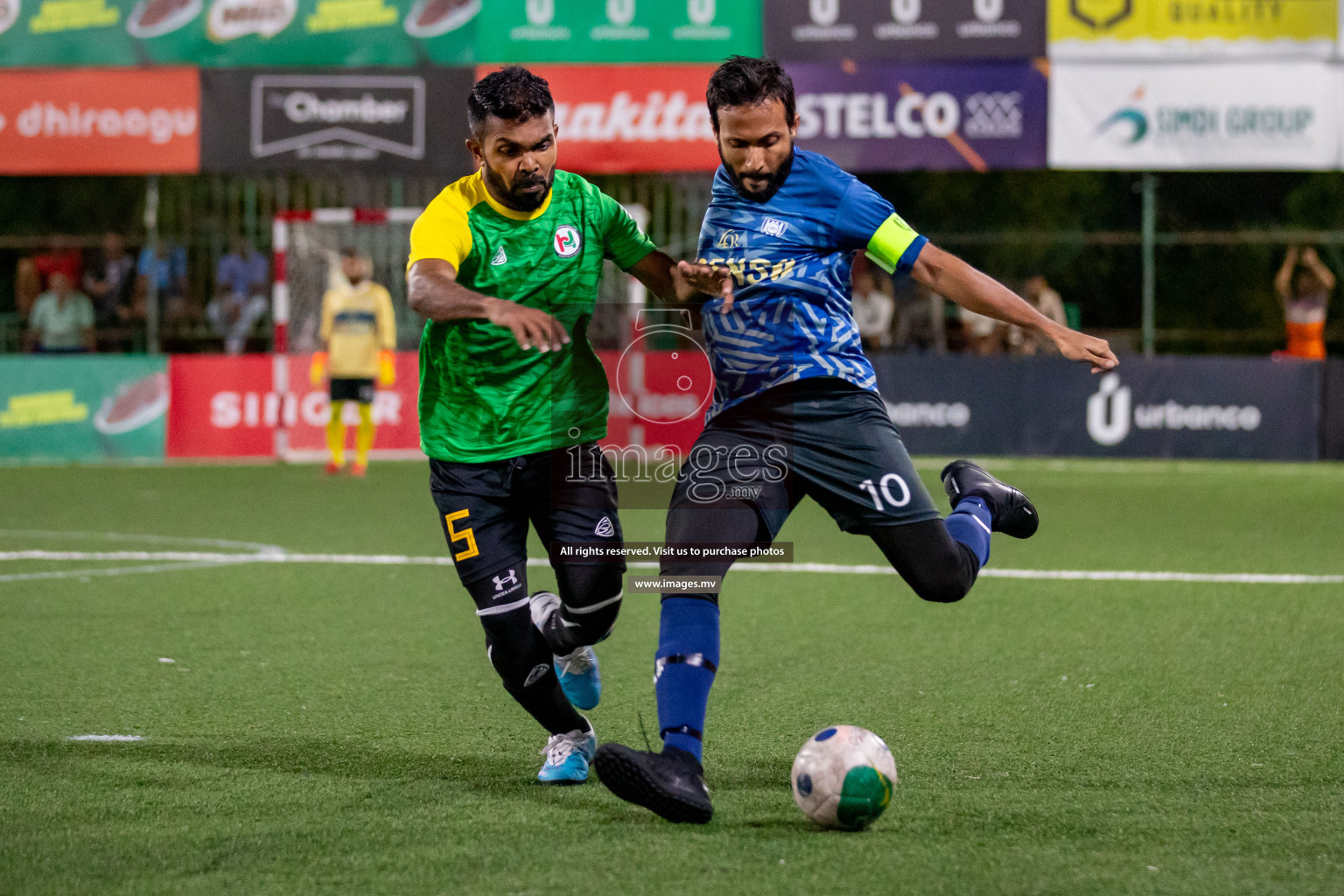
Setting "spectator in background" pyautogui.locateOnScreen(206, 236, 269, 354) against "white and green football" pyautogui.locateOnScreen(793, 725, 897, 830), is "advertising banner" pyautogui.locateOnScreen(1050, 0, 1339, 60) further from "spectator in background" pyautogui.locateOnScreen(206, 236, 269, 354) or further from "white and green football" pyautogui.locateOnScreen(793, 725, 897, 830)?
"white and green football" pyautogui.locateOnScreen(793, 725, 897, 830)

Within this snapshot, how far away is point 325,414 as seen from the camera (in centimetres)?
1700

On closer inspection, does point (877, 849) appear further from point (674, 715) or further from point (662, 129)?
point (662, 129)

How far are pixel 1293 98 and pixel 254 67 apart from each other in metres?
10.6

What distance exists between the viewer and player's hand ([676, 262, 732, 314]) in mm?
4539

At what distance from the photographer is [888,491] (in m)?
4.61

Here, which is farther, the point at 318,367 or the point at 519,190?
the point at 318,367

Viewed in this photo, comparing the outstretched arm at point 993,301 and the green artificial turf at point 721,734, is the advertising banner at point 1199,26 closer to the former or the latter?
the green artificial turf at point 721,734

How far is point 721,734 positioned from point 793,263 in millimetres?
1636

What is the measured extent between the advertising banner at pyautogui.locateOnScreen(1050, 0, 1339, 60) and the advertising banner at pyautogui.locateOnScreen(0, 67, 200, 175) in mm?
9015

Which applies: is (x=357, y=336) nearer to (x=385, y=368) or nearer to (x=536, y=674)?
(x=385, y=368)

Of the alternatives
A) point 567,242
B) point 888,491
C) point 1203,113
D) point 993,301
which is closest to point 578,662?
point 888,491

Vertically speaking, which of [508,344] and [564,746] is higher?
[508,344]

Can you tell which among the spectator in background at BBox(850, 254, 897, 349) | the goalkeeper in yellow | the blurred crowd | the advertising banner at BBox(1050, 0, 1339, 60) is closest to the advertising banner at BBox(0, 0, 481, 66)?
the blurred crowd

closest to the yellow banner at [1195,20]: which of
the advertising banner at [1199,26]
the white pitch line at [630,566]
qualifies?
the advertising banner at [1199,26]
